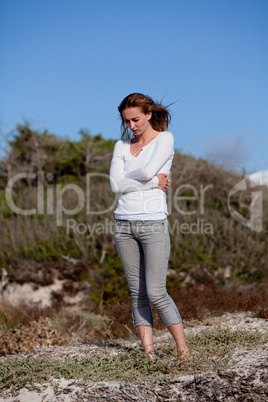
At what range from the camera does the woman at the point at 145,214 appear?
120 inches

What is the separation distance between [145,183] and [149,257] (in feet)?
1.77

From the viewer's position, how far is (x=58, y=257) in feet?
26.2

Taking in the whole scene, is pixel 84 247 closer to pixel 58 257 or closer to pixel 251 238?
pixel 58 257

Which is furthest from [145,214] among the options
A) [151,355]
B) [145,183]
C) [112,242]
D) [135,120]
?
[112,242]

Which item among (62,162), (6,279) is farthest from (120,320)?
(62,162)

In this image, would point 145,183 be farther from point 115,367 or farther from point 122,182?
point 115,367

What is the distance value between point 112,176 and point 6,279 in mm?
5699

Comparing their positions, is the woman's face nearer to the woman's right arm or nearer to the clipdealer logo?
the woman's right arm

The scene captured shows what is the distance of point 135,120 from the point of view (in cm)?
320

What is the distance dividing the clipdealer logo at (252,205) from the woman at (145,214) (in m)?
6.20

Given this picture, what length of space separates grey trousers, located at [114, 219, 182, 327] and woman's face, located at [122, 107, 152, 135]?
712 mm

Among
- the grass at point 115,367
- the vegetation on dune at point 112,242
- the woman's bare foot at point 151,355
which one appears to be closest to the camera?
the grass at point 115,367

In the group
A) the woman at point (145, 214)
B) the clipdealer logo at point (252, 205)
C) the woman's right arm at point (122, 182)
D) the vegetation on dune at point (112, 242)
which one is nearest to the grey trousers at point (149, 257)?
the woman at point (145, 214)

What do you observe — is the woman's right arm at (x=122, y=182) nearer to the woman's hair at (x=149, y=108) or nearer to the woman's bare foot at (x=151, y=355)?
the woman's hair at (x=149, y=108)
